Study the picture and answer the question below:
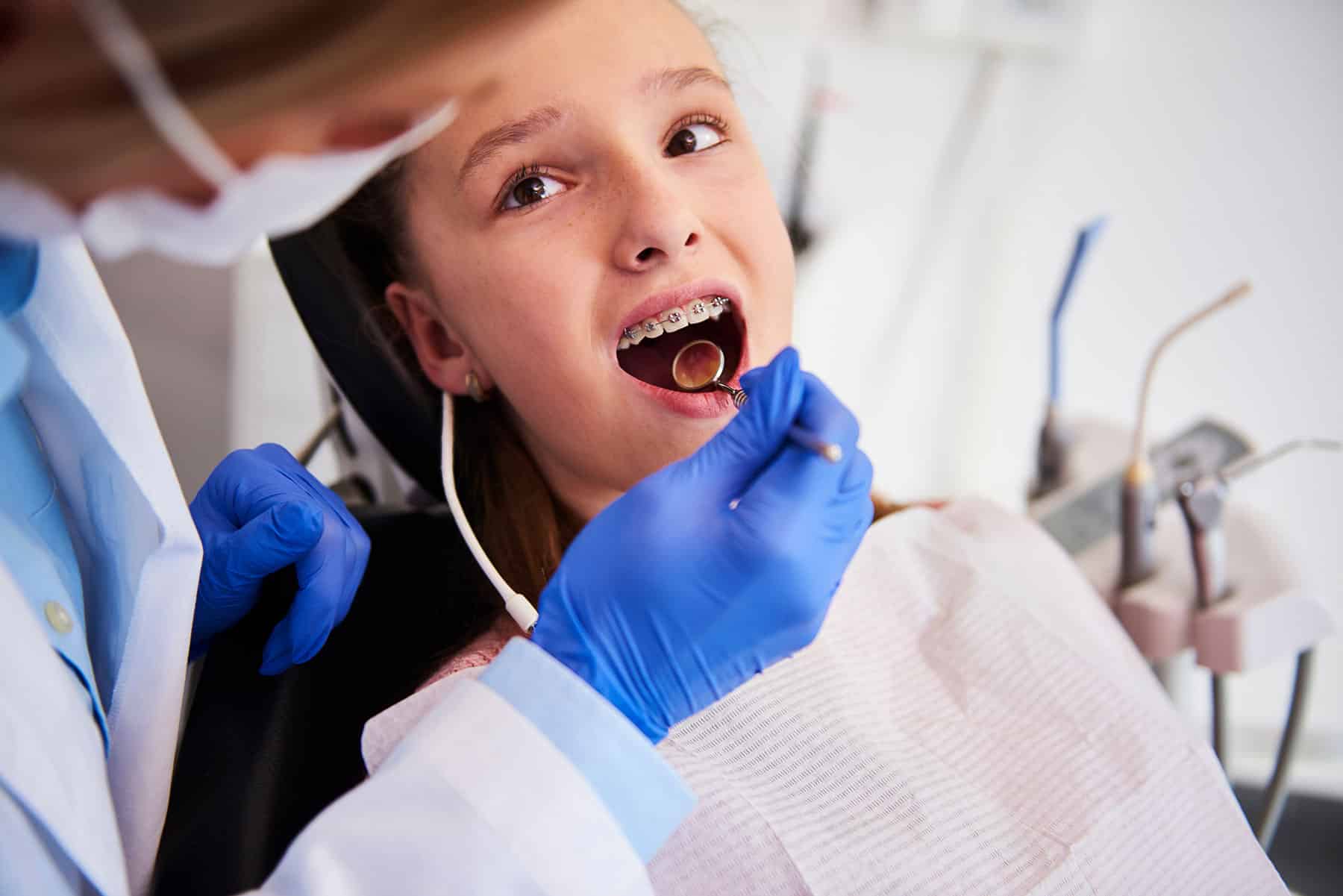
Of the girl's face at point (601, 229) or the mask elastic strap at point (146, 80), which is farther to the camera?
the girl's face at point (601, 229)

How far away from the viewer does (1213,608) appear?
3.99 feet

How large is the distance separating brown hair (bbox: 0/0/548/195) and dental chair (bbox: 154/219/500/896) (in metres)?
0.51

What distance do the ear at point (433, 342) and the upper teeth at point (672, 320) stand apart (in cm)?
20

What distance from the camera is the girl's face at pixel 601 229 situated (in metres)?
0.93

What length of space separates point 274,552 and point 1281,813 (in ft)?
4.86

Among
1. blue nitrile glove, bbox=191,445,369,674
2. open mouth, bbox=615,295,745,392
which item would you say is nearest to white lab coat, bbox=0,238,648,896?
blue nitrile glove, bbox=191,445,369,674

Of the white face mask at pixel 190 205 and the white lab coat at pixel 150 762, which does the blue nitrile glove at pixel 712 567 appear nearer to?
the white lab coat at pixel 150 762

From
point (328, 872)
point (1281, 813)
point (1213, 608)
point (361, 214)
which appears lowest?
point (1281, 813)

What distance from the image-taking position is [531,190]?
0.98 m

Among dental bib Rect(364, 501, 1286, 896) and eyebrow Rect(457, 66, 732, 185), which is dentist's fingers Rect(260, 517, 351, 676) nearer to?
dental bib Rect(364, 501, 1286, 896)

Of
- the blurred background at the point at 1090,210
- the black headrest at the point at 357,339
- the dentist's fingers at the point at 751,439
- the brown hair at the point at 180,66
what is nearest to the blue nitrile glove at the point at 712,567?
the dentist's fingers at the point at 751,439

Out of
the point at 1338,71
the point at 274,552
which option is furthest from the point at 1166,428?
the point at 274,552

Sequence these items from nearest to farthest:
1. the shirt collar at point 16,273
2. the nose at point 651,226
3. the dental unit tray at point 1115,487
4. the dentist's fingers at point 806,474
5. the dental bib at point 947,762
→ the shirt collar at point 16,273
the dentist's fingers at point 806,474
the dental bib at point 947,762
the nose at point 651,226
the dental unit tray at point 1115,487

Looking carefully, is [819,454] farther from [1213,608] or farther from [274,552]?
[1213,608]
